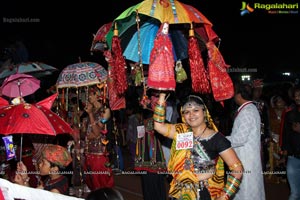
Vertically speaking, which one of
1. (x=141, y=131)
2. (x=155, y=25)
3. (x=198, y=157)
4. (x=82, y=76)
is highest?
(x=155, y=25)

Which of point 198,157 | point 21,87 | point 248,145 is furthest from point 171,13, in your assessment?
point 21,87

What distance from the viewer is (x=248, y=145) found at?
442 centimetres

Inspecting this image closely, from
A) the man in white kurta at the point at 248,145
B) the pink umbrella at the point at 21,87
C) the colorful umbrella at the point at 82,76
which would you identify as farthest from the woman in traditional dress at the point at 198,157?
the pink umbrella at the point at 21,87

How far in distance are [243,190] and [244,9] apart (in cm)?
897

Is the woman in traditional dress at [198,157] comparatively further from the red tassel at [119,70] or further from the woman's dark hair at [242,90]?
the woman's dark hair at [242,90]

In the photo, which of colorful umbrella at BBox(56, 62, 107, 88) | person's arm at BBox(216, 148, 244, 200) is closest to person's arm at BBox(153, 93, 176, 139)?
person's arm at BBox(216, 148, 244, 200)

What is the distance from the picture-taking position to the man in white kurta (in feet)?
14.2

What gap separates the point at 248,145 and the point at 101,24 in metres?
8.61

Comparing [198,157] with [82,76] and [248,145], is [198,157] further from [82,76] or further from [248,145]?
[82,76]

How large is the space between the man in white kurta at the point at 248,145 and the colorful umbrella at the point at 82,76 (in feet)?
8.59

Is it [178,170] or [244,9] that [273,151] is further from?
[244,9]

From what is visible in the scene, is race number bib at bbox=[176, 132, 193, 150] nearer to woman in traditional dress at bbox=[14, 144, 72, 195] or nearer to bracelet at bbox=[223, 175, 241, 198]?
bracelet at bbox=[223, 175, 241, 198]

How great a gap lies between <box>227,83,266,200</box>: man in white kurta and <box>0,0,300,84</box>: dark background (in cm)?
770

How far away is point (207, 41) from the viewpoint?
3525 millimetres
